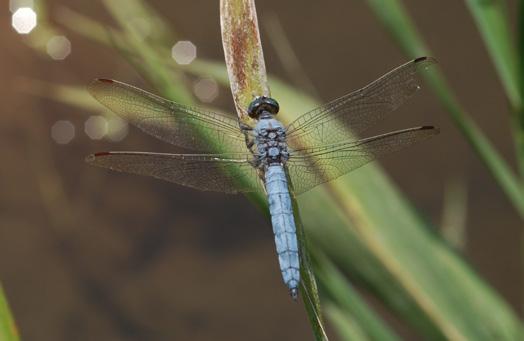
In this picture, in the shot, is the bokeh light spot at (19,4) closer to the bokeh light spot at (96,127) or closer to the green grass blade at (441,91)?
the bokeh light spot at (96,127)

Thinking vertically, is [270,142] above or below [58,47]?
below

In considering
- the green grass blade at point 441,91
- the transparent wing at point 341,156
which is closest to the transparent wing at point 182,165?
the transparent wing at point 341,156

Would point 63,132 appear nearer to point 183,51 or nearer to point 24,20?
point 24,20

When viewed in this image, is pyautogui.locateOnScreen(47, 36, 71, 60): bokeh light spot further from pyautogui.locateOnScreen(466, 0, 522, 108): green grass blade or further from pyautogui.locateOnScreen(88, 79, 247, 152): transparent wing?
pyautogui.locateOnScreen(466, 0, 522, 108): green grass blade

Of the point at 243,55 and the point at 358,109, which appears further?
the point at 358,109

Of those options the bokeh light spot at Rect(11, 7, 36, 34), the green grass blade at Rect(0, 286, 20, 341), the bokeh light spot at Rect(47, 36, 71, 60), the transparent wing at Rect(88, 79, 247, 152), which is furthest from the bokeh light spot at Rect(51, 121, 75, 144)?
the green grass blade at Rect(0, 286, 20, 341)

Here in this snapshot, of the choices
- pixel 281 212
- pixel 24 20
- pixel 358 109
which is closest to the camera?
pixel 281 212

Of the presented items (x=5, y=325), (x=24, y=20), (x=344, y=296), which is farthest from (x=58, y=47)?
(x=5, y=325)

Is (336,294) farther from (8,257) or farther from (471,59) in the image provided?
(471,59)
